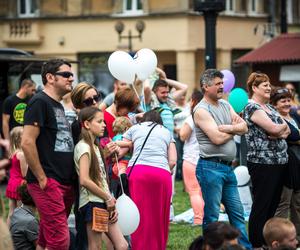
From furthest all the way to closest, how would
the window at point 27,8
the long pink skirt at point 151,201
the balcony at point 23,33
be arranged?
the window at point 27,8 → the balcony at point 23,33 → the long pink skirt at point 151,201

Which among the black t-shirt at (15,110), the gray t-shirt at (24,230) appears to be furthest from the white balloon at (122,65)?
the black t-shirt at (15,110)

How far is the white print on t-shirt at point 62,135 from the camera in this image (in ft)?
26.7

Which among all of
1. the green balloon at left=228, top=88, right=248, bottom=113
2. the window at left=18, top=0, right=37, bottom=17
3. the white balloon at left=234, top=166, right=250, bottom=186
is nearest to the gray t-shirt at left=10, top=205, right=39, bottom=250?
the green balloon at left=228, top=88, right=248, bottom=113

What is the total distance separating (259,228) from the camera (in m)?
10.1

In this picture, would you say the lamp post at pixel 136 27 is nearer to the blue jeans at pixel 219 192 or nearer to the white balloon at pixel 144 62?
the white balloon at pixel 144 62

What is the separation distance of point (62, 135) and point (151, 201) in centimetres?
172

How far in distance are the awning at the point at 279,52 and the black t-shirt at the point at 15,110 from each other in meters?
9.68

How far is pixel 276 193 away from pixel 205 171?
2.87ft

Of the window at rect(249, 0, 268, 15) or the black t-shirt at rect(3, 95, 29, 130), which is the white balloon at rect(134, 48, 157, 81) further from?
the window at rect(249, 0, 268, 15)

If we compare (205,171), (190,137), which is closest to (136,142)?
(205,171)

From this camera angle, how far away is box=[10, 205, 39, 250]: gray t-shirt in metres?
9.09

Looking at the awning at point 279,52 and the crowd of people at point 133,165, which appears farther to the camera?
the awning at point 279,52

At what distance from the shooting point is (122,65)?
10867 millimetres

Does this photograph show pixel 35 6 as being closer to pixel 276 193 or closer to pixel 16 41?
pixel 16 41
